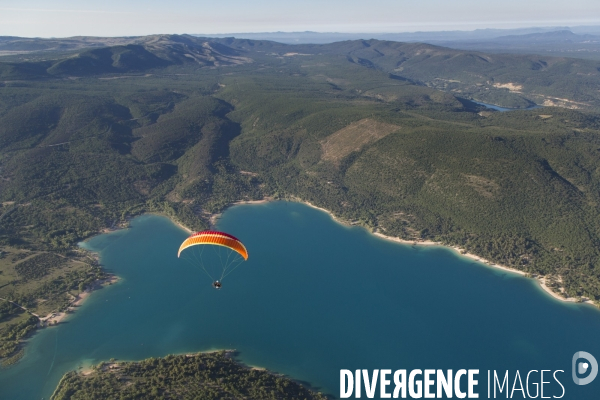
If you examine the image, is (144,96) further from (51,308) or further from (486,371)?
(486,371)

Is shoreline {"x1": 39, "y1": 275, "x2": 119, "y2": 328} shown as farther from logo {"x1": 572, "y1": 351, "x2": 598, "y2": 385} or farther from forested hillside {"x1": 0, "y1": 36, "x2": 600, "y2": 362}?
logo {"x1": 572, "y1": 351, "x2": 598, "y2": 385}

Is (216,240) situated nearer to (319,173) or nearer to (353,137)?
(319,173)

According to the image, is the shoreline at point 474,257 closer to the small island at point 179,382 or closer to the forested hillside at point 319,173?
the forested hillside at point 319,173

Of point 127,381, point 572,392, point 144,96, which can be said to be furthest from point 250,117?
point 572,392

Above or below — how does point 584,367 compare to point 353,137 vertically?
below

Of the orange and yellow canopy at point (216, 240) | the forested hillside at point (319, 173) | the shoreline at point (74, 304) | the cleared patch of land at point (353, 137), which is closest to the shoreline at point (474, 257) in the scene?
the forested hillside at point (319, 173)

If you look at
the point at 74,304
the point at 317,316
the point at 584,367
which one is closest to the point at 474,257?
the point at 584,367

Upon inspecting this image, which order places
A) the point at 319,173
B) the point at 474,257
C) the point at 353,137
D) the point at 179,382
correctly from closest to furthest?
the point at 179,382
the point at 474,257
the point at 319,173
the point at 353,137
